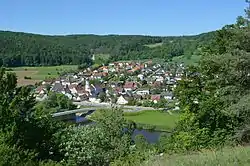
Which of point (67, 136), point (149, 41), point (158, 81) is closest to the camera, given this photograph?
point (67, 136)

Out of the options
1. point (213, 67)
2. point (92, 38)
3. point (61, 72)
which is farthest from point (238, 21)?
point (92, 38)

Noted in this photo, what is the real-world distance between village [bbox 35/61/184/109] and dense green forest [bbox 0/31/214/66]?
1037cm

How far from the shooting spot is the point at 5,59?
11188 centimetres

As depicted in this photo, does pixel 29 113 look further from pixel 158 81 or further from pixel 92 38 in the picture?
pixel 92 38

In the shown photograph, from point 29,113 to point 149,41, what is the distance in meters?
156

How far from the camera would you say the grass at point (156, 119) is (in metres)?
44.5

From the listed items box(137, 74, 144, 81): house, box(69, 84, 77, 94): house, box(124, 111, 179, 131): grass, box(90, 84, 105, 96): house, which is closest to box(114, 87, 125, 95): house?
box(90, 84, 105, 96): house

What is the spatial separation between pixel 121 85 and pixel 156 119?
45.5 m

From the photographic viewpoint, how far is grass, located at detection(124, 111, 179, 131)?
1753 inches

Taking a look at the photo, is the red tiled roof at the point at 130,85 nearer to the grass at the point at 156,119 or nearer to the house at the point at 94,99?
the house at the point at 94,99

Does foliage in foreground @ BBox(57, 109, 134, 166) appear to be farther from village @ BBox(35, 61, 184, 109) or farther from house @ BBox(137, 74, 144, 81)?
house @ BBox(137, 74, 144, 81)

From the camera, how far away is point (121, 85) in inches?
3750

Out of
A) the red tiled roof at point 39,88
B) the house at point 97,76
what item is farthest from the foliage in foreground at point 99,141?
the house at point 97,76

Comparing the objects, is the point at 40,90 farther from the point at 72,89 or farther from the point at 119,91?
the point at 119,91
